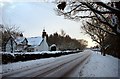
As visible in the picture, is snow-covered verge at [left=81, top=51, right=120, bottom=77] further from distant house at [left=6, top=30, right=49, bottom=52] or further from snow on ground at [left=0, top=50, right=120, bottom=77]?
distant house at [left=6, top=30, right=49, bottom=52]

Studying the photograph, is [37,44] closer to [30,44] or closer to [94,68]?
[30,44]

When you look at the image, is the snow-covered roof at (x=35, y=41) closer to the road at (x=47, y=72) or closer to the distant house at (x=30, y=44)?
the distant house at (x=30, y=44)

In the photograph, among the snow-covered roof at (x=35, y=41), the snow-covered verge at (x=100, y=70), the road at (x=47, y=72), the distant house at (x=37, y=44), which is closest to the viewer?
the snow-covered verge at (x=100, y=70)

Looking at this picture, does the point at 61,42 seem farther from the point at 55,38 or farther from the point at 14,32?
the point at 14,32

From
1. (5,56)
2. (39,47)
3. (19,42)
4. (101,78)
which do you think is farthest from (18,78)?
(39,47)

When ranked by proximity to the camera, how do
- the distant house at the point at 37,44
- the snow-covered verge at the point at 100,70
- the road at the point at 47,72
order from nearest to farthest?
the snow-covered verge at the point at 100,70, the road at the point at 47,72, the distant house at the point at 37,44

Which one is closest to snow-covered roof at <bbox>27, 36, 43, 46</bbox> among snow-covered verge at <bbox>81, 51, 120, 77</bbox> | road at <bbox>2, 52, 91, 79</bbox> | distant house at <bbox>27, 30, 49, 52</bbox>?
distant house at <bbox>27, 30, 49, 52</bbox>

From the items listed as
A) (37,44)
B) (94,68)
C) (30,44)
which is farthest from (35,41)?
(94,68)

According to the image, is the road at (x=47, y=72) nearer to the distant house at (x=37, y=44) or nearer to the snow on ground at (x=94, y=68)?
the snow on ground at (x=94, y=68)

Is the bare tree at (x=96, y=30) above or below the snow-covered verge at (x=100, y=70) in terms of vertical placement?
above

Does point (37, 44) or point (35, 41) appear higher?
point (35, 41)

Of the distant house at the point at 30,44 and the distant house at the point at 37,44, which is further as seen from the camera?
the distant house at the point at 37,44

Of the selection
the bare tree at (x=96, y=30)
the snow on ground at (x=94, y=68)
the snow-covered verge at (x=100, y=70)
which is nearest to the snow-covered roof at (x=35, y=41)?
the bare tree at (x=96, y=30)

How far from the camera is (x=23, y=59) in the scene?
1448 inches
